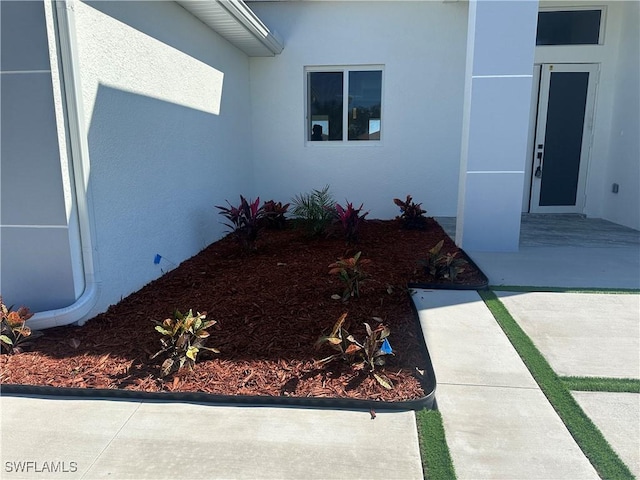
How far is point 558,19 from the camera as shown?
8.30 m

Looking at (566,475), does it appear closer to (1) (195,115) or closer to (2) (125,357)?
(2) (125,357)

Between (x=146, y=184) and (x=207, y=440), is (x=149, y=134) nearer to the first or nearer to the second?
(x=146, y=184)

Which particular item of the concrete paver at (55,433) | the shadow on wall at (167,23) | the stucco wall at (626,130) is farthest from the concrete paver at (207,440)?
the stucco wall at (626,130)

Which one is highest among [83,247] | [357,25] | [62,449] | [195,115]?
[357,25]

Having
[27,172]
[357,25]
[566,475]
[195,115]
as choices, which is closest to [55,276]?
[27,172]

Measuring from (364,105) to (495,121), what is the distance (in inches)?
124

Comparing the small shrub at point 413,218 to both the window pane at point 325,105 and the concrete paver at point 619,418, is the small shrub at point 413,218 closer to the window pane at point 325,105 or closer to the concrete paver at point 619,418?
the window pane at point 325,105

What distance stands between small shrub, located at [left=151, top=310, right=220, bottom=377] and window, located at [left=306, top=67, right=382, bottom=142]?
603 centimetres

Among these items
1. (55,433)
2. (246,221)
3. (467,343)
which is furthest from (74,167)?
(467,343)

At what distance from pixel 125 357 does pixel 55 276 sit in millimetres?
1036

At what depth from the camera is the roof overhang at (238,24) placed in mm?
5387

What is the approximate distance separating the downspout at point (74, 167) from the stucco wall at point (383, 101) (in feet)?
17.3

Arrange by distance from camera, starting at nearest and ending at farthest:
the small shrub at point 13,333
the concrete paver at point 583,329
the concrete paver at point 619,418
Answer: the concrete paver at point 619,418 → the concrete paver at point 583,329 → the small shrub at point 13,333

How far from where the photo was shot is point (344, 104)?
8406 millimetres
